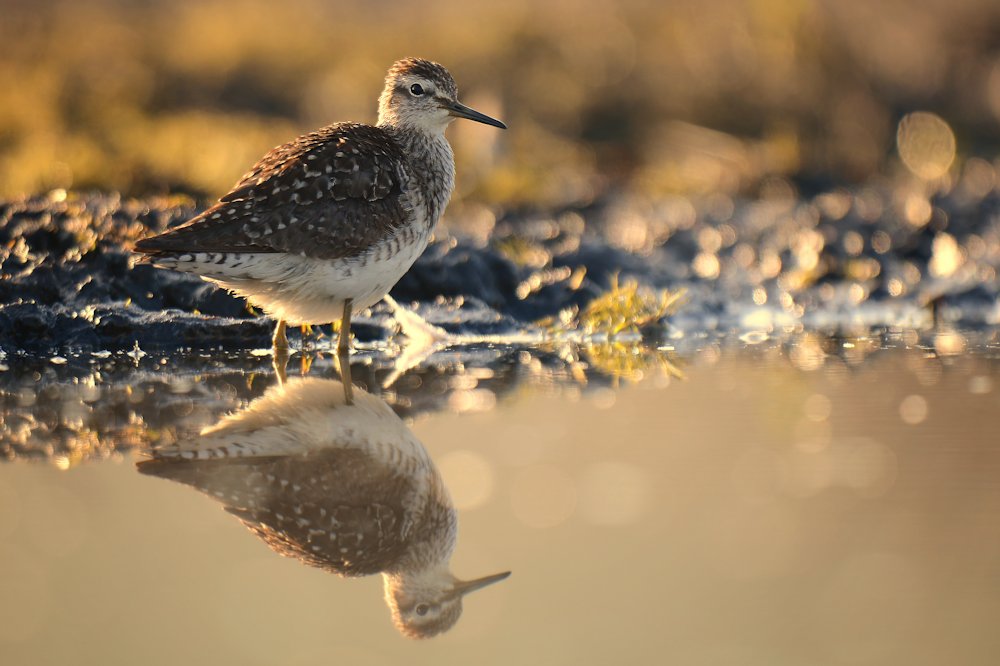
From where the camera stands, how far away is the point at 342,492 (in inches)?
Result: 205

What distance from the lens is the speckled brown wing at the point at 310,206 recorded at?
7836mm

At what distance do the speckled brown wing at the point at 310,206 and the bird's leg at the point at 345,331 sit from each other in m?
0.50

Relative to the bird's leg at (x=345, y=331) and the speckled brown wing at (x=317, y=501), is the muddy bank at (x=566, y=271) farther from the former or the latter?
the speckled brown wing at (x=317, y=501)

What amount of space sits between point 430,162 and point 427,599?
535cm

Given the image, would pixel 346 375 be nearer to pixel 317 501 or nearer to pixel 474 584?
pixel 317 501

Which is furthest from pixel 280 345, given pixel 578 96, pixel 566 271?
pixel 578 96

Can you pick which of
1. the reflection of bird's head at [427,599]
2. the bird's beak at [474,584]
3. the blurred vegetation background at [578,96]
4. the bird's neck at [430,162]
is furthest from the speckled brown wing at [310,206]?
the blurred vegetation background at [578,96]

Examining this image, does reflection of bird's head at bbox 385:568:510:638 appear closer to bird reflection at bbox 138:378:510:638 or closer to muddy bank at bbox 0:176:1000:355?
bird reflection at bbox 138:378:510:638

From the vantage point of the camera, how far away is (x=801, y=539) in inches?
185

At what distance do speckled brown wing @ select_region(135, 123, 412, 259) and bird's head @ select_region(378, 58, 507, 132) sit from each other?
0.80 meters

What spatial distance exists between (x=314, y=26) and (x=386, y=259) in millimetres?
19984

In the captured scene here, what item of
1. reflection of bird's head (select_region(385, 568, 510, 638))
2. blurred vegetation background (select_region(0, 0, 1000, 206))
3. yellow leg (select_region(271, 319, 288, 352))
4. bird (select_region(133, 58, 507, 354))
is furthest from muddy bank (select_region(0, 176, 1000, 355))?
reflection of bird's head (select_region(385, 568, 510, 638))

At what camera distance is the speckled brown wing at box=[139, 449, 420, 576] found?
188 inches

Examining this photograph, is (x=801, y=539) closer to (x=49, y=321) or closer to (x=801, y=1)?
(x=49, y=321)
